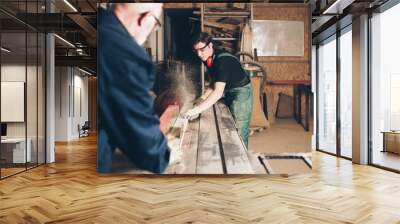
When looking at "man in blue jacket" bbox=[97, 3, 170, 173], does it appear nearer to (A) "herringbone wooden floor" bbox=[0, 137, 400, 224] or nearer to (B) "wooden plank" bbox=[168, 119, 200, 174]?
(B) "wooden plank" bbox=[168, 119, 200, 174]

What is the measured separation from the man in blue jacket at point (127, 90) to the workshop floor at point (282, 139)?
5.22 ft

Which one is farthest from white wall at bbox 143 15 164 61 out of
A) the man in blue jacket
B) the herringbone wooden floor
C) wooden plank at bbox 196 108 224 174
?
the herringbone wooden floor

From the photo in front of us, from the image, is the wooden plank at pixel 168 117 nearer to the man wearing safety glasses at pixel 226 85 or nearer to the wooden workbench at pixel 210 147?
the wooden workbench at pixel 210 147

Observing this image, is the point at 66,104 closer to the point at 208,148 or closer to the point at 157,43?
the point at 157,43

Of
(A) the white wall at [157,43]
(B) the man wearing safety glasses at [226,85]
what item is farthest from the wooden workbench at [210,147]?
(A) the white wall at [157,43]

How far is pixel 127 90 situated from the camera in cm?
630

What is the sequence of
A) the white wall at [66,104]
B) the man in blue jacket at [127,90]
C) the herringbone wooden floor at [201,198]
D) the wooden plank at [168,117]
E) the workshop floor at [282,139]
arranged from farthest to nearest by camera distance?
the white wall at [66,104], the workshop floor at [282,139], the wooden plank at [168,117], the man in blue jacket at [127,90], the herringbone wooden floor at [201,198]

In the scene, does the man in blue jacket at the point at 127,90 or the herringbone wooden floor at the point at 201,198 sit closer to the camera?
the herringbone wooden floor at the point at 201,198

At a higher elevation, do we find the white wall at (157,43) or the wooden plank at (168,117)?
the white wall at (157,43)

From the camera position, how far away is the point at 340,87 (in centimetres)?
964

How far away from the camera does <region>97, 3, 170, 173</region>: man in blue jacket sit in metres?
6.29

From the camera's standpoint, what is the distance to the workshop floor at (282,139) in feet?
21.3

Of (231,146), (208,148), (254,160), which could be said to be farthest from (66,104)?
(254,160)

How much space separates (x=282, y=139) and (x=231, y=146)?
2.94ft
